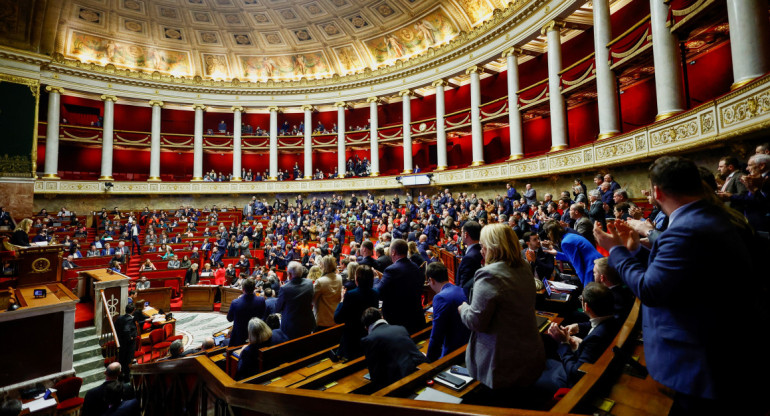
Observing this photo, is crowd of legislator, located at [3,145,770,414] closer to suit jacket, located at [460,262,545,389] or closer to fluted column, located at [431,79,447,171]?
suit jacket, located at [460,262,545,389]

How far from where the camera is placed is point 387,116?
22969 millimetres

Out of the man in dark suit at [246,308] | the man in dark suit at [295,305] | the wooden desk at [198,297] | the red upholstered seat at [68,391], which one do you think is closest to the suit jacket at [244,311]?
the man in dark suit at [246,308]

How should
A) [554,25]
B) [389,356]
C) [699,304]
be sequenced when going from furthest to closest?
[554,25], [389,356], [699,304]

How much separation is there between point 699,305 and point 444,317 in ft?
4.97

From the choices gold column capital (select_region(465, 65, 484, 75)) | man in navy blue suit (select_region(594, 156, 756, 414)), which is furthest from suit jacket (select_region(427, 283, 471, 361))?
gold column capital (select_region(465, 65, 484, 75))

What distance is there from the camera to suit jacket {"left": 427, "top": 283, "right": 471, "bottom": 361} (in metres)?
2.39

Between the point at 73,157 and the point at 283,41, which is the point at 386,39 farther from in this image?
the point at 73,157

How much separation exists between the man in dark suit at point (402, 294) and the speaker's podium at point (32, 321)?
6.46 meters

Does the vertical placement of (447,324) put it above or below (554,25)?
below

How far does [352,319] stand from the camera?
3.09 metres

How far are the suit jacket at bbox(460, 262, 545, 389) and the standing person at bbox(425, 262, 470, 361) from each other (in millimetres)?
628

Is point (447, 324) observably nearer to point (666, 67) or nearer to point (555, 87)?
point (666, 67)

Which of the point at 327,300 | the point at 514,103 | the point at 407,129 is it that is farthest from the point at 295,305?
the point at 407,129

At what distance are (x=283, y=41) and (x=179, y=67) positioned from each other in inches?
278
